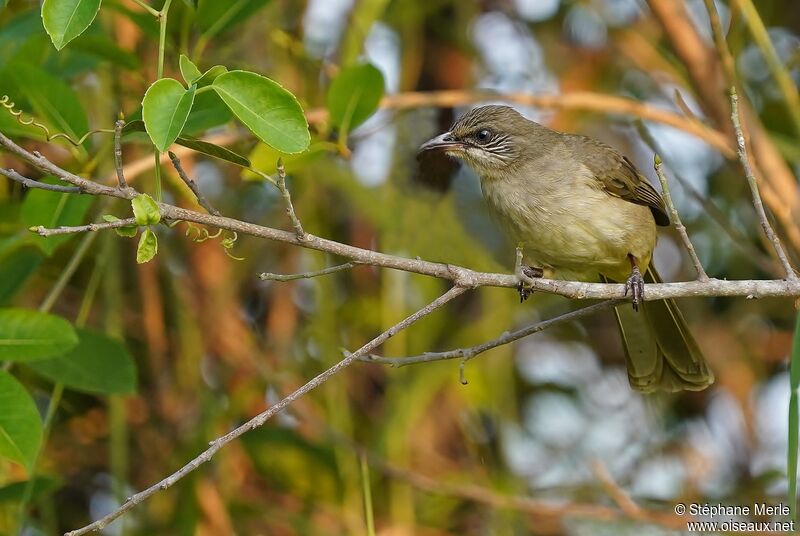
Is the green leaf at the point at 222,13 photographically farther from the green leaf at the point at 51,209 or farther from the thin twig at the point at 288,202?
the thin twig at the point at 288,202

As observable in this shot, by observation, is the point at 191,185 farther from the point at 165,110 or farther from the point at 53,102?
the point at 53,102

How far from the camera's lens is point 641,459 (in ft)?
17.6

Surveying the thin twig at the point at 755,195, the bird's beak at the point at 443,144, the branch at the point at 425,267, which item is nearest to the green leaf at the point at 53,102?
the branch at the point at 425,267

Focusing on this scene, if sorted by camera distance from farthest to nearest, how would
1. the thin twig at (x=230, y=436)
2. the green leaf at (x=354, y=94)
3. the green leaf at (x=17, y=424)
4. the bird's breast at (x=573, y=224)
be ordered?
the bird's breast at (x=573, y=224) < the green leaf at (x=354, y=94) < the green leaf at (x=17, y=424) < the thin twig at (x=230, y=436)

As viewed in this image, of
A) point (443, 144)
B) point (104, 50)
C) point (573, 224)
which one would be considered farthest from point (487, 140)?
point (104, 50)

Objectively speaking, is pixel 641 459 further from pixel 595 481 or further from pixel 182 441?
pixel 182 441

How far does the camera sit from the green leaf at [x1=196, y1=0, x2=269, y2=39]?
3.41m

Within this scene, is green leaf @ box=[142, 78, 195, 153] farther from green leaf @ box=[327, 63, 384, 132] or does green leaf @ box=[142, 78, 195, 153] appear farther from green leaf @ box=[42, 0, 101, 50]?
green leaf @ box=[327, 63, 384, 132]

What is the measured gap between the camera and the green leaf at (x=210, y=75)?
2.32 metres

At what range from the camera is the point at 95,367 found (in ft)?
11.6

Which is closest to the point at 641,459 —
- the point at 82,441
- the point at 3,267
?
the point at 82,441

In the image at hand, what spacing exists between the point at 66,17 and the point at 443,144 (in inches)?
89.8

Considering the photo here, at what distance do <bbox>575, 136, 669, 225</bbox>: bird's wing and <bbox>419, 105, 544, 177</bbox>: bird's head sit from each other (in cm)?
28

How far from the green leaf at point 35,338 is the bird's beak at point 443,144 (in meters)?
1.82
